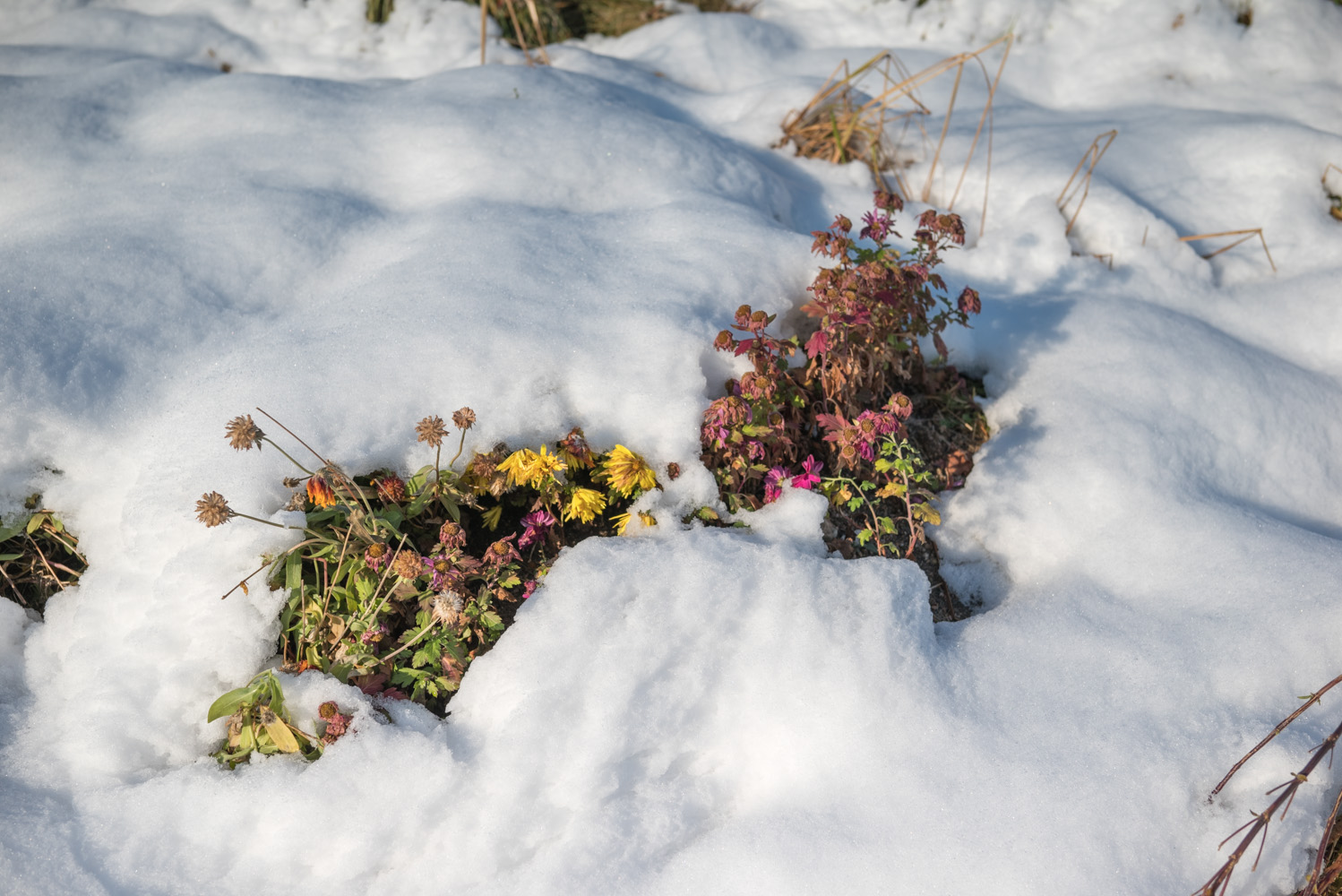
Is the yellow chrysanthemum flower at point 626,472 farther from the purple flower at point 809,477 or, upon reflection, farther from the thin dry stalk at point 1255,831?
the thin dry stalk at point 1255,831

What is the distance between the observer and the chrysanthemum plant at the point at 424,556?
1.88 m

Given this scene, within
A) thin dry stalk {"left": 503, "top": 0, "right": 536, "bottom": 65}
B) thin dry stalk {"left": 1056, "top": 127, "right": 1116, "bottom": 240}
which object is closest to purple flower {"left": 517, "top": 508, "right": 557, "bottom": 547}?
thin dry stalk {"left": 1056, "top": 127, "right": 1116, "bottom": 240}

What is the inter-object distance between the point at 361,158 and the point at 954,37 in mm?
3250

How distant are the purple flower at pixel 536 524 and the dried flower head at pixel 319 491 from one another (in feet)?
1.56

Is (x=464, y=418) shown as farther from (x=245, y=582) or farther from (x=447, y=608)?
(x=245, y=582)

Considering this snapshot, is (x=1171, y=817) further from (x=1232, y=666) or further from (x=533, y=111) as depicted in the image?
(x=533, y=111)

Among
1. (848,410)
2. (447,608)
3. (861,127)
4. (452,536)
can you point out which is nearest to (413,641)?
(447,608)

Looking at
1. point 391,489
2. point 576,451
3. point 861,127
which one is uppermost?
point 861,127

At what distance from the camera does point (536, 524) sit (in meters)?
2.08

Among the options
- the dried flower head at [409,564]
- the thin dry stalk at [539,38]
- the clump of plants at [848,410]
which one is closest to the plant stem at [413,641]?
the dried flower head at [409,564]

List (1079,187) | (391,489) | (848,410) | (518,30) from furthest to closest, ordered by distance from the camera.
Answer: (518,30), (1079,187), (848,410), (391,489)

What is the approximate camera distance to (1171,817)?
1.69m

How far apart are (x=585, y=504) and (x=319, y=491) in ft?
2.09

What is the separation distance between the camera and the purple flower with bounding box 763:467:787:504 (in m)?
2.23
